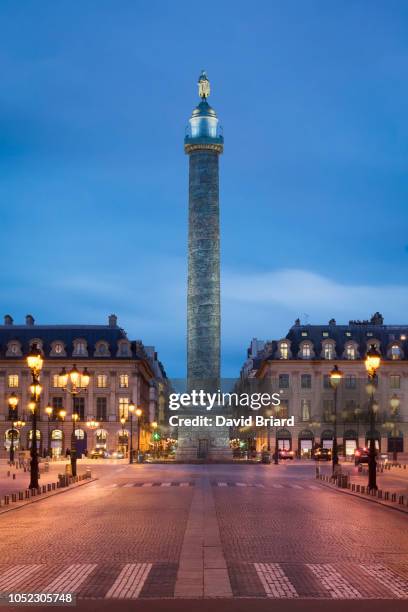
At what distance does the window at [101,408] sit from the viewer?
126 metres

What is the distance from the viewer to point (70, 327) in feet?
435

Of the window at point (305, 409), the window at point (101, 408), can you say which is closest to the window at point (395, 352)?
the window at point (305, 409)

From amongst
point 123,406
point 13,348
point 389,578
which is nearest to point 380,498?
point 389,578

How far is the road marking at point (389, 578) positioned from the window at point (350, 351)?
115 meters

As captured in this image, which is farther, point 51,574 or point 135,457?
point 135,457

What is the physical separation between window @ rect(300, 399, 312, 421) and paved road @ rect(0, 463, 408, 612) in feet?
310

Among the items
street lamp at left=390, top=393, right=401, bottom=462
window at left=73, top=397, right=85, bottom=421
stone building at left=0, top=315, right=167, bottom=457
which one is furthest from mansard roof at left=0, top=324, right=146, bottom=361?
street lamp at left=390, top=393, right=401, bottom=462

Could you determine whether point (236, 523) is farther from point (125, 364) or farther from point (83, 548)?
point (125, 364)

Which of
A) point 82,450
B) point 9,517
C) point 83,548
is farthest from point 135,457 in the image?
point 83,548

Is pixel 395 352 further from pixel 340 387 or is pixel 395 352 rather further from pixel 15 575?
pixel 15 575

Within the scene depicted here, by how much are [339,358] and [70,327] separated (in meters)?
35.9

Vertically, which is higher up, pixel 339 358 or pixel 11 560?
pixel 339 358

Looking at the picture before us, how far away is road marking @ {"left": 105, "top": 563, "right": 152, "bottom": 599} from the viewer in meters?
14.2

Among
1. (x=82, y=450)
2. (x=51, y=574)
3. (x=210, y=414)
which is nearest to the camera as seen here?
(x=51, y=574)
